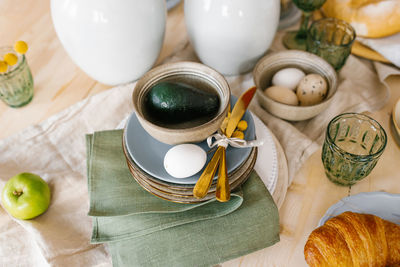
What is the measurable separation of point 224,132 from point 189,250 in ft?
0.59

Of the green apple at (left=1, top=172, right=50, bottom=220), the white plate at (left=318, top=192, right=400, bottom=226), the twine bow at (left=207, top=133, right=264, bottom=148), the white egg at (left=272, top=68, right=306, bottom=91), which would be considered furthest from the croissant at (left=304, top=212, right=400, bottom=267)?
the green apple at (left=1, top=172, right=50, bottom=220)

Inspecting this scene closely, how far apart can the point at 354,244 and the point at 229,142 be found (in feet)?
0.71

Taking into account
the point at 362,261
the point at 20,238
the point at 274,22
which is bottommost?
the point at 20,238

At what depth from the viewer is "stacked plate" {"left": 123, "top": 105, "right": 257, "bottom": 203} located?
1.59 feet

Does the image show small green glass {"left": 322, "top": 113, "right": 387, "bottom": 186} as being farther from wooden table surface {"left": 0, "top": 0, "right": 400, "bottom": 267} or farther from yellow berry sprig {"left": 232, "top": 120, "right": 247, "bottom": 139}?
yellow berry sprig {"left": 232, "top": 120, "right": 247, "bottom": 139}

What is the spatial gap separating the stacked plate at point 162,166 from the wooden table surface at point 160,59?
0.12m

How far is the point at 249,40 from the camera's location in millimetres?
685

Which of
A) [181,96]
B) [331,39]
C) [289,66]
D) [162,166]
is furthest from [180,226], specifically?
[331,39]

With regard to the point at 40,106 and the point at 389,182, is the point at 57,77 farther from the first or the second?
the point at 389,182

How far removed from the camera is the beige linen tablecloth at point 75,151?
530 mm

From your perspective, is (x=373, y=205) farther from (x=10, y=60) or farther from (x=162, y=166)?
(x=10, y=60)

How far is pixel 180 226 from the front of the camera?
498 mm

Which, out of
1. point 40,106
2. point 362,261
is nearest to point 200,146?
point 362,261

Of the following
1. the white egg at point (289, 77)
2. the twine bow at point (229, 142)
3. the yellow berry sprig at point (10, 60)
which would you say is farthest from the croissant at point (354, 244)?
the yellow berry sprig at point (10, 60)
